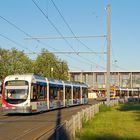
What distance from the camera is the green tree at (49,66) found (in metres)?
90.3

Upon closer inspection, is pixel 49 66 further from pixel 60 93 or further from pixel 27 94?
pixel 27 94

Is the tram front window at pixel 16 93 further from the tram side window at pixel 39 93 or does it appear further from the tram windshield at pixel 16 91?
the tram side window at pixel 39 93

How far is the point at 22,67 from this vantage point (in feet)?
251

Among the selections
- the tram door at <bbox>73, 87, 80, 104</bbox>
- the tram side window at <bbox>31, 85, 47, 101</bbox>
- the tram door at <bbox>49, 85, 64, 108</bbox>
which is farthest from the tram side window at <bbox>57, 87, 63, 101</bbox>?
the tram door at <bbox>73, 87, 80, 104</bbox>

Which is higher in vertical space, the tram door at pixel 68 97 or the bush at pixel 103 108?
the tram door at pixel 68 97

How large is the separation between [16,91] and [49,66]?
58797mm

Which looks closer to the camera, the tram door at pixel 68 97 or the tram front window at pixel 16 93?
the tram front window at pixel 16 93

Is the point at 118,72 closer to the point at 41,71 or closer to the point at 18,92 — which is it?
the point at 41,71

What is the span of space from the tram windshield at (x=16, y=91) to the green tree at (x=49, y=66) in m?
55.6

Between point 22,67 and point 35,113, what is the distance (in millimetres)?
40334

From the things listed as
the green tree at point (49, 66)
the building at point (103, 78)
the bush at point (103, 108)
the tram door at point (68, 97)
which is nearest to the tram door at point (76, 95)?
the tram door at point (68, 97)

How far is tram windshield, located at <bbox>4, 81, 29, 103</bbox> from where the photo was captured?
33094 millimetres

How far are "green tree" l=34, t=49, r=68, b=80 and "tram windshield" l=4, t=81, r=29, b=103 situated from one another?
5563 centimetres

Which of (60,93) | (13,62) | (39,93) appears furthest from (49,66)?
(39,93)
